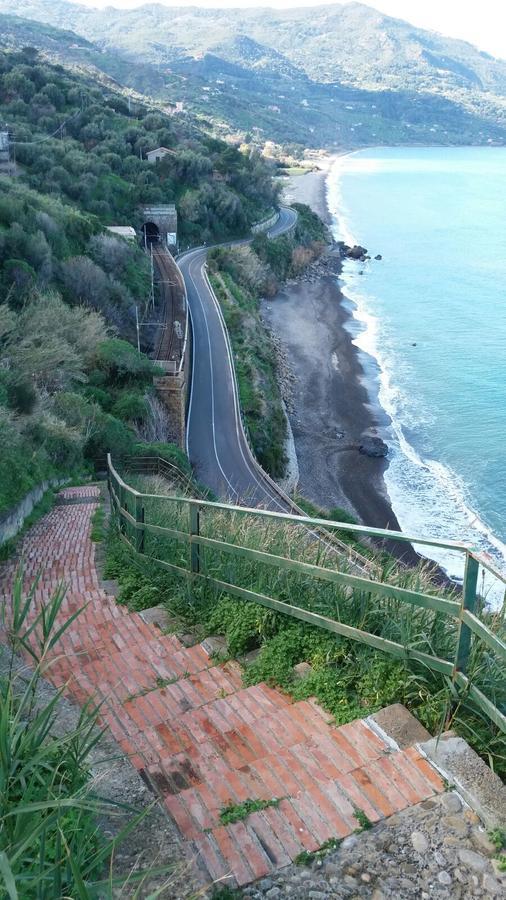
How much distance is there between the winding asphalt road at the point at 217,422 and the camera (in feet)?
90.6

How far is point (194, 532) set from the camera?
630 cm

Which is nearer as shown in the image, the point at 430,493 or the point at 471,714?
the point at 471,714

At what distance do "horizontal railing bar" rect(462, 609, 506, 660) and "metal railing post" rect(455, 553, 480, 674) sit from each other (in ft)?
0.15

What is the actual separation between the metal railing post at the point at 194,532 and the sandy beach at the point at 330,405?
755 inches

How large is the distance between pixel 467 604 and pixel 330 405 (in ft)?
119

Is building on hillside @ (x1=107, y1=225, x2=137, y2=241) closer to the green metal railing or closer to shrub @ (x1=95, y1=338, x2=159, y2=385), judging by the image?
shrub @ (x1=95, y1=338, x2=159, y2=385)

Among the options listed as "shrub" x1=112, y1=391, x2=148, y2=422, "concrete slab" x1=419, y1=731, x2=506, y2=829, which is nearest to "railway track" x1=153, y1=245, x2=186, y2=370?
"shrub" x1=112, y1=391, x2=148, y2=422

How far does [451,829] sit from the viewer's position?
329cm

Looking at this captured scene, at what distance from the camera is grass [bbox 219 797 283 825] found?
345cm

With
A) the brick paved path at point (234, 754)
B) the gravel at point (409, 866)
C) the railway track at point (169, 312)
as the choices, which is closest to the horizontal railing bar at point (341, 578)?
the brick paved path at point (234, 754)

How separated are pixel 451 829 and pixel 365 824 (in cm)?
38

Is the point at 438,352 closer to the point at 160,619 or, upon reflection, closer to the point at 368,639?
the point at 160,619

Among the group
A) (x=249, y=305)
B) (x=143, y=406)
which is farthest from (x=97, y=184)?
(x=143, y=406)

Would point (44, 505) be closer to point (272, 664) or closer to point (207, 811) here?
point (272, 664)
